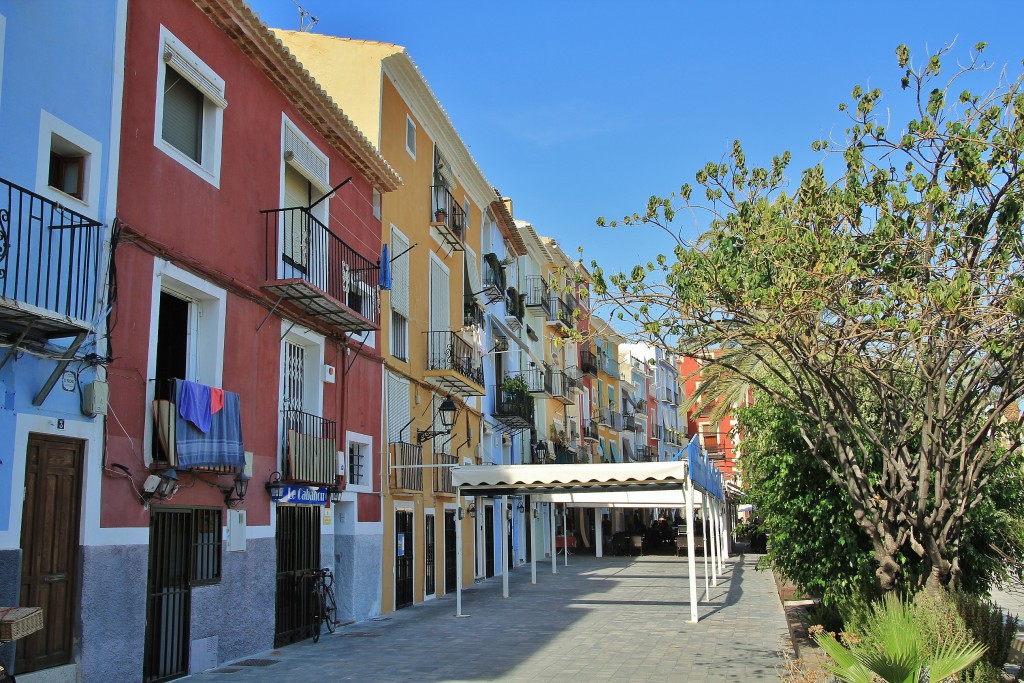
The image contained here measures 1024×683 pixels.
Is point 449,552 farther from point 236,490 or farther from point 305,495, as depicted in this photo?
point 236,490

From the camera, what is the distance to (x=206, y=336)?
38.1 feet

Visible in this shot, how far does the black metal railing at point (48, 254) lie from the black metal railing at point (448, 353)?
468 inches

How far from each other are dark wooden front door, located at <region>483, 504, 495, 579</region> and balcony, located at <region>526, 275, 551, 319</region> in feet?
32.8

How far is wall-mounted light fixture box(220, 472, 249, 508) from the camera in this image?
11594mm

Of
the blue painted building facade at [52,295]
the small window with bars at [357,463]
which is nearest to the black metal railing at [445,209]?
the small window with bars at [357,463]

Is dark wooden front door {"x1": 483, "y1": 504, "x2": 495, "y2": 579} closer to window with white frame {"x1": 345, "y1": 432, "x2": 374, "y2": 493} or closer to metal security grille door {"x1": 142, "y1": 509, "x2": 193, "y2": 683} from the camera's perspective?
window with white frame {"x1": 345, "y1": 432, "x2": 374, "y2": 493}

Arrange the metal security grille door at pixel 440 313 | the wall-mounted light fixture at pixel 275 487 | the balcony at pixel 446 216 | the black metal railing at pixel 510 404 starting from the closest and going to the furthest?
1. the wall-mounted light fixture at pixel 275 487
2. the metal security grille door at pixel 440 313
3. the balcony at pixel 446 216
4. the black metal railing at pixel 510 404

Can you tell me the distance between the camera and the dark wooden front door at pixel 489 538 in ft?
87.7

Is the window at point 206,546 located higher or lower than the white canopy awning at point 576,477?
lower

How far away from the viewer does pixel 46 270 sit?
27.9ft

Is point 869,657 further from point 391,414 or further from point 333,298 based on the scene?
Answer: point 391,414

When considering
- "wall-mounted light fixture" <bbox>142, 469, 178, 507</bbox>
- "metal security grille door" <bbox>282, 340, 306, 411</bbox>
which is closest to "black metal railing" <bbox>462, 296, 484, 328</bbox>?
"metal security grille door" <bbox>282, 340, 306, 411</bbox>

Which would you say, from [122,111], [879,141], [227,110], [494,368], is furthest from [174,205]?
[494,368]

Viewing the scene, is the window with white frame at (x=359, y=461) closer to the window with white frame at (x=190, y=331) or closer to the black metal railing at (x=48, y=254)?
the window with white frame at (x=190, y=331)
